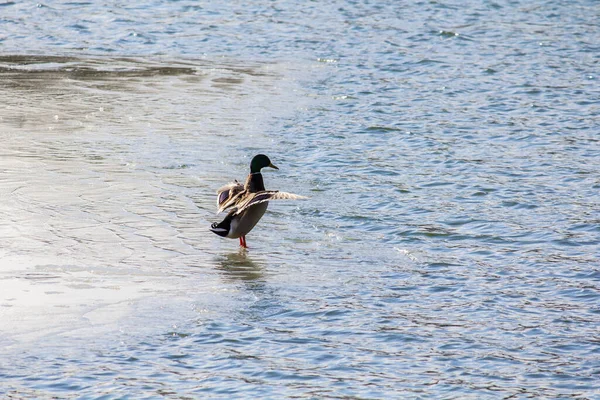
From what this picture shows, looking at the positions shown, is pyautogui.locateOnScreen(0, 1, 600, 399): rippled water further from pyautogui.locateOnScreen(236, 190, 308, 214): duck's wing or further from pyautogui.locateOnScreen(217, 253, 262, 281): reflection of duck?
pyautogui.locateOnScreen(236, 190, 308, 214): duck's wing

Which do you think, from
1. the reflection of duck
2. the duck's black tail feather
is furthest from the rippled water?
the duck's black tail feather

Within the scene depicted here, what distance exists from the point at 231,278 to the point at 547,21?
15629mm

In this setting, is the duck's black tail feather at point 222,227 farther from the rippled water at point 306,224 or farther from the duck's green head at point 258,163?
the duck's green head at point 258,163

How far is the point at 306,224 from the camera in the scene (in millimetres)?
9391

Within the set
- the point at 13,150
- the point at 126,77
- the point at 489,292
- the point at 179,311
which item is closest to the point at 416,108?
the point at 126,77

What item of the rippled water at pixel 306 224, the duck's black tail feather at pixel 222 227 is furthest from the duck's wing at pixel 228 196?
the rippled water at pixel 306 224

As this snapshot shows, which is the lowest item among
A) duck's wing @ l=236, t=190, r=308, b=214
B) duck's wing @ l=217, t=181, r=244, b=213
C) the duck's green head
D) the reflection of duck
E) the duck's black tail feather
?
the reflection of duck

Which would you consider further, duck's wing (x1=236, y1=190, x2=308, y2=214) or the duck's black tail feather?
the duck's black tail feather

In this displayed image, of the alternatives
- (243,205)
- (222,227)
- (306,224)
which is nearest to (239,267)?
(222,227)

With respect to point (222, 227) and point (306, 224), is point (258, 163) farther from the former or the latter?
point (222, 227)

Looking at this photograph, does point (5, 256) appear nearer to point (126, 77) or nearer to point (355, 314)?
point (355, 314)

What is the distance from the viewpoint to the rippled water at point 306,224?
6348 mm

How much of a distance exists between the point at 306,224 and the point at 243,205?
1000 mm

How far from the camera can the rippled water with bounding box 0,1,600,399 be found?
635cm
